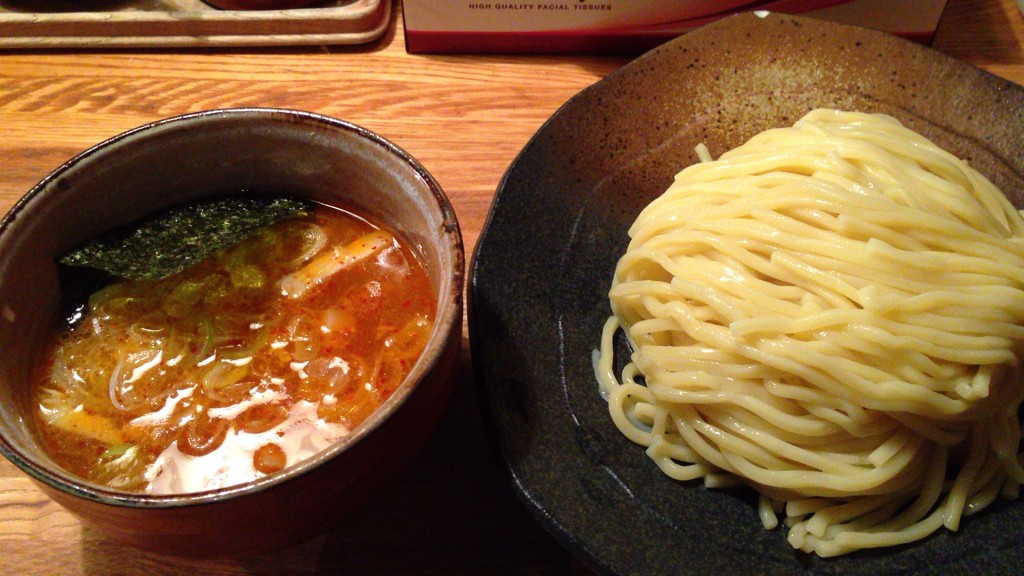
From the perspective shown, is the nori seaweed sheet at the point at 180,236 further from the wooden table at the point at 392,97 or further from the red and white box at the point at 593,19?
the red and white box at the point at 593,19

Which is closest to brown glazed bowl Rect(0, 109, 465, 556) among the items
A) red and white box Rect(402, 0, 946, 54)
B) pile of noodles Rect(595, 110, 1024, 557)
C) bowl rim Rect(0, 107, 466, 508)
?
bowl rim Rect(0, 107, 466, 508)

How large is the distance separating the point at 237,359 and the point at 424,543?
0.52 meters

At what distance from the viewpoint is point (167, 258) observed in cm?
159

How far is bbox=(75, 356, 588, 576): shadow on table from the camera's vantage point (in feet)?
A: 5.01

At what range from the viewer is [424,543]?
1.56 metres

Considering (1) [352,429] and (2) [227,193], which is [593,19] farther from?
(1) [352,429]

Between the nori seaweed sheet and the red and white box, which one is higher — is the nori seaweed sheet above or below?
below

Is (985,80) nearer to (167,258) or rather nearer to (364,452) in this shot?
(364,452)

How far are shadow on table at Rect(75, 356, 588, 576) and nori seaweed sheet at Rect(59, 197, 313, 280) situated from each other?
0.55 meters

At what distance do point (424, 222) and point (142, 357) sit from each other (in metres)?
0.59

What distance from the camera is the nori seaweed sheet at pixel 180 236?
1555 millimetres

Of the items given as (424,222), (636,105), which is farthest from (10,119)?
(636,105)

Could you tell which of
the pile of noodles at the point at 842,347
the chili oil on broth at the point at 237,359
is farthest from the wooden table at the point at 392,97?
the pile of noodles at the point at 842,347

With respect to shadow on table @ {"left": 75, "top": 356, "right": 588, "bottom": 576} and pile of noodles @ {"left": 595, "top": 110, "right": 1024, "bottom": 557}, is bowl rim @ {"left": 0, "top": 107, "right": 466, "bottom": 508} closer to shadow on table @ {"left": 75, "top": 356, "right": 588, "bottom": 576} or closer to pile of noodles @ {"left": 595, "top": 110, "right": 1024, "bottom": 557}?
shadow on table @ {"left": 75, "top": 356, "right": 588, "bottom": 576}
